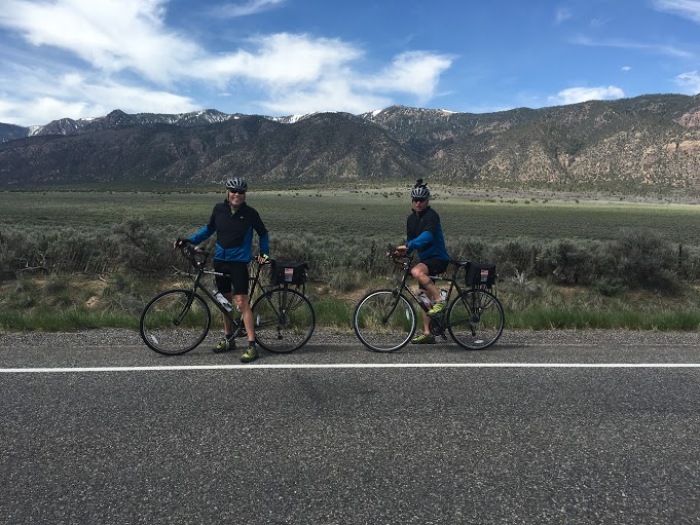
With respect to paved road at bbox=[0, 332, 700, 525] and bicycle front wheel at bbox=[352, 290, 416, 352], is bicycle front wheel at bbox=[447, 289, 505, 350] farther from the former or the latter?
paved road at bbox=[0, 332, 700, 525]

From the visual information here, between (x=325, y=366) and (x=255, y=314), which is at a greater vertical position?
(x=255, y=314)

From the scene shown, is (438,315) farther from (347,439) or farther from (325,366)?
(347,439)

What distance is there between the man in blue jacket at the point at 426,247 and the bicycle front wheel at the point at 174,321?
280cm

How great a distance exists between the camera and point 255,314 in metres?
6.53

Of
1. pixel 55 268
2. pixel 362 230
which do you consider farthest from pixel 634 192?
pixel 55 268

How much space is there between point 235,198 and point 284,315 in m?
1.68

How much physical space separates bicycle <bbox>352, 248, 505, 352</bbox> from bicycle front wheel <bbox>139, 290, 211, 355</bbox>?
2108 mm

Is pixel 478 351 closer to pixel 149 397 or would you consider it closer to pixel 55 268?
pixel 149 397

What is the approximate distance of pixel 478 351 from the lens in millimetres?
6516

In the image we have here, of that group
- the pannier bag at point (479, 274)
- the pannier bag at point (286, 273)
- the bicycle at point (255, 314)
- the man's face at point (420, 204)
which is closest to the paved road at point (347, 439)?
the bicycle at point (255, 314)

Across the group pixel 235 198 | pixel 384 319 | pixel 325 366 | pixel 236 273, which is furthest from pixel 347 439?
pixel 235 198

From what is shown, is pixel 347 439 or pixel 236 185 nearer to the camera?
pixel 347 439

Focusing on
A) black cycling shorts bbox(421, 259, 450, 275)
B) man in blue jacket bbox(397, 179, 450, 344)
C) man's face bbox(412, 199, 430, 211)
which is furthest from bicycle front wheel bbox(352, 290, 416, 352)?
man's face bbox(412, 199, 430, 211)

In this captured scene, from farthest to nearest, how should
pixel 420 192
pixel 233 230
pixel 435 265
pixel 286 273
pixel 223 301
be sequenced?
pixel 435 265, pixel 420 192, pixel 286 273, pixel 223 301, pixel 233 230
